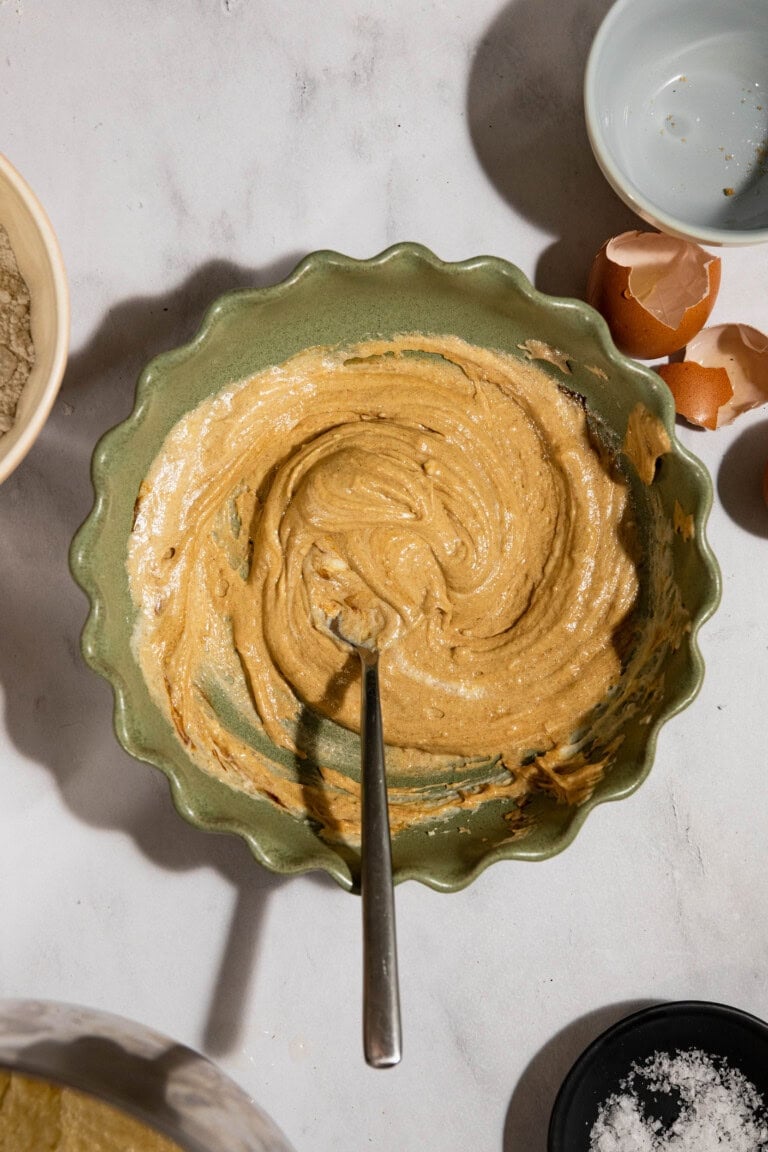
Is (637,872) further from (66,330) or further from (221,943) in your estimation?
(66,330)

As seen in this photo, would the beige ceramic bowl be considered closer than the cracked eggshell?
Yes

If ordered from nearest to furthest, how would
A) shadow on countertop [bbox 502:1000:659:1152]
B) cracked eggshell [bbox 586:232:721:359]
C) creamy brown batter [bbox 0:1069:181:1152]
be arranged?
creamy brown batter [bbox 0:1069:181:1152] < cracked eggshell [bbox 586:232:721:359] < shadow on countertop [bbox 502:1000:659:1152]

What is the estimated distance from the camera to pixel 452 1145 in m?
1.61

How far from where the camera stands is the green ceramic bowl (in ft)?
4.44

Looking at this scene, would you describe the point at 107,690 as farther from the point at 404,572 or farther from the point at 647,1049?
the point at 647,1049

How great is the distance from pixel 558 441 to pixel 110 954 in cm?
103

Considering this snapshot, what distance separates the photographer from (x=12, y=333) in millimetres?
1390

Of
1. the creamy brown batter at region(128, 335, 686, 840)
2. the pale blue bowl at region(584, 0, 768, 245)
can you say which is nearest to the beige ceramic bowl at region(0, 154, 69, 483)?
the creamy brown batter at region(128, 335, 686, 840)

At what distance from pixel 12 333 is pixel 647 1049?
1.35 metres

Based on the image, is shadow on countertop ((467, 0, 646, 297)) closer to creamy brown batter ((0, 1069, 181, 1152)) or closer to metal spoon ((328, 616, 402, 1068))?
metal spoon ((328, 616, 402, 1068))

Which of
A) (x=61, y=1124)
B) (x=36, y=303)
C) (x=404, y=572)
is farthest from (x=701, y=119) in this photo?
(x=61, y=1124)

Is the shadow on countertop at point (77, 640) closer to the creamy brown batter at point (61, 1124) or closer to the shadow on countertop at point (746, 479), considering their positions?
the creamy brown batter at point (61, 1124)

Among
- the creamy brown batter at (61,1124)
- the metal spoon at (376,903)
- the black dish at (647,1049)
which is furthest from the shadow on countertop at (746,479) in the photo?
the creamy brown batter at (61,1124)

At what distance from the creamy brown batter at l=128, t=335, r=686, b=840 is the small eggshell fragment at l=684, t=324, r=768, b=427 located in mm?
232
